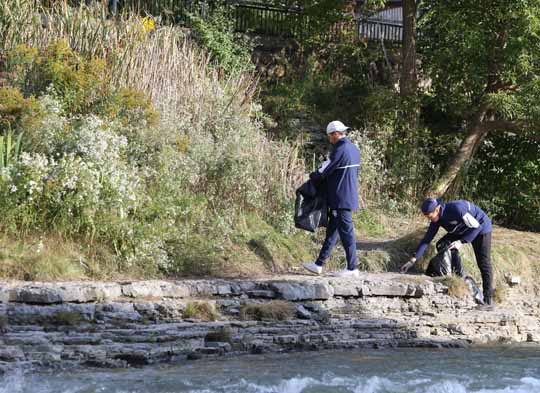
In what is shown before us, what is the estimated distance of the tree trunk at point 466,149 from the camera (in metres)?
17.1

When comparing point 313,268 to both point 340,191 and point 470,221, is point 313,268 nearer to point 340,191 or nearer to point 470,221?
point 340,191

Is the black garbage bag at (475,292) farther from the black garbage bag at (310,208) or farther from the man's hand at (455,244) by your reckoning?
the black garbage bag at (310,208)

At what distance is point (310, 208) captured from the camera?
11.9 meters

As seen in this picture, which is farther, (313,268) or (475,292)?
(475,292)

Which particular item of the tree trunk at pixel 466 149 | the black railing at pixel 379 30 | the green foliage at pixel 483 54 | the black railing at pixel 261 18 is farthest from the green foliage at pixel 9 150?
the black railing at pixel 379 30

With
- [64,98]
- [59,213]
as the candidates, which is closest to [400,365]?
[59,213]

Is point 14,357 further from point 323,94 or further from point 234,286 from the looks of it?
point 323,94

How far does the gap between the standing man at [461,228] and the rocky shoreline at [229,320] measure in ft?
1.58

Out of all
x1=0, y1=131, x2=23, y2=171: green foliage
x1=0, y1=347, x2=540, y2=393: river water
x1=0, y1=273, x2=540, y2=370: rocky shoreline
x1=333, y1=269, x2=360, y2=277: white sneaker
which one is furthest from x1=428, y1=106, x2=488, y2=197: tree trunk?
x1=0, y1=131, x2=23, y2=171: green foliage

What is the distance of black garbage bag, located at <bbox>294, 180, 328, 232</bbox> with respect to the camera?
11891 mm

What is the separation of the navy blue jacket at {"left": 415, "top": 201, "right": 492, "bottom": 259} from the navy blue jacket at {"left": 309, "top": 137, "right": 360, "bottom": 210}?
1001 mm

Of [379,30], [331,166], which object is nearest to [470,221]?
[331,166]

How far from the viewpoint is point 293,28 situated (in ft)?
63.3

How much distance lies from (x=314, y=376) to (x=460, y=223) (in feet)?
12.6
